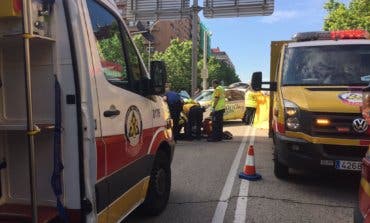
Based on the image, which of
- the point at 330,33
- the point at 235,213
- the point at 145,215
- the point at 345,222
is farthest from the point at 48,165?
the point at 330,33

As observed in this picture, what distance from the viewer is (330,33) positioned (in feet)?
31.1

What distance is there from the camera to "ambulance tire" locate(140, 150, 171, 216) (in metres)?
5.80

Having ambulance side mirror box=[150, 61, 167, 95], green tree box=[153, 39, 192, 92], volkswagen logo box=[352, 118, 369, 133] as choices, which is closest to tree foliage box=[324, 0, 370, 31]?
volkswagen logo box=[352, 118, 369, 133]

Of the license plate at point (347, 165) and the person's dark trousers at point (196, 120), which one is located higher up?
the license plate at point (347, 165)

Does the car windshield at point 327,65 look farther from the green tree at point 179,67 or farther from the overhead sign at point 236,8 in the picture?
the green tree at point 179,67

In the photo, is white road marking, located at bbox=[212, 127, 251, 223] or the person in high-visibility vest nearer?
white road marking, located at bbox=[212, 127, 251, 223]

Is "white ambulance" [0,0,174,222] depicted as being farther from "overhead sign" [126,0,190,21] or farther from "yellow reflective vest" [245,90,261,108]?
"overhead sign" [126,0,190,21]

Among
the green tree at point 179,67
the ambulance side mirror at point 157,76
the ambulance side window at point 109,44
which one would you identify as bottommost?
the green tree at point 179,67

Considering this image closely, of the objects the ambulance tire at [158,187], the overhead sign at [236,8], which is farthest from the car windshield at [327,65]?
the overhead sign at [236,8]

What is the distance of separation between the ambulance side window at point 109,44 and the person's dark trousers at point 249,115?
14325 millimetres

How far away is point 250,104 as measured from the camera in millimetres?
18641

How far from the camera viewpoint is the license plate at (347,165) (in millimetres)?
6634

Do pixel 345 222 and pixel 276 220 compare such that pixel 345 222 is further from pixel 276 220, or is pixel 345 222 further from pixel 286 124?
pixel 286 124

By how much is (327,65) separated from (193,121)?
6.70 metres
